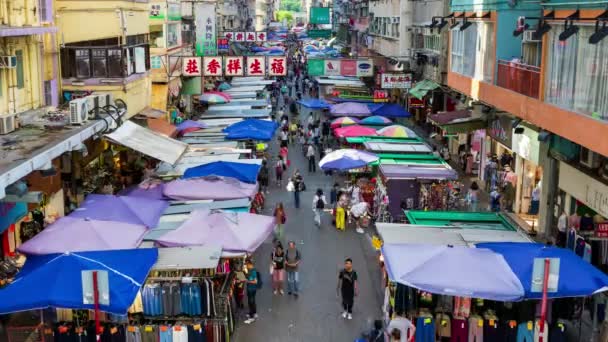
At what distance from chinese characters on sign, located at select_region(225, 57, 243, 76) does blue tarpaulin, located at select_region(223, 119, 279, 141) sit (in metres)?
5.72

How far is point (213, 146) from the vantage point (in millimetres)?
27281

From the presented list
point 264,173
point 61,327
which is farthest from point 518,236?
point 264,173

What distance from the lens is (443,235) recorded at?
15320 millimetres

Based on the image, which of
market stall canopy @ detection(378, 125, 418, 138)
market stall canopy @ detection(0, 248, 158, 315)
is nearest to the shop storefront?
market stall canopy @ detection(378, 125, 418, 138)

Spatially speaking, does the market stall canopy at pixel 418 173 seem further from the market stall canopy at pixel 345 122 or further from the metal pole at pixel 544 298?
the market stall canopy at pixel 345 122

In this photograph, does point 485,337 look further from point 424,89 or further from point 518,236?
point 424,89

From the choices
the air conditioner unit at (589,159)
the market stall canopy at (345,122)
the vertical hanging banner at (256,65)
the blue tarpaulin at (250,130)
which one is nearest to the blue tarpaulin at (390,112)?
the market stall canopy at (345,122)

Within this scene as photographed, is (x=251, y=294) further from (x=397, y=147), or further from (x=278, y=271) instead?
(x=397, y=147)

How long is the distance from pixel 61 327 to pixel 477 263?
6.99 metres

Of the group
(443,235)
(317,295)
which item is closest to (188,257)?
(317,295)

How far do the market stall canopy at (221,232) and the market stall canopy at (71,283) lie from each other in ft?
7.18

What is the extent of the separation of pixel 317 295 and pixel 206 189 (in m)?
4.57

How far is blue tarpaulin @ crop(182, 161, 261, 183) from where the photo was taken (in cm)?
2102

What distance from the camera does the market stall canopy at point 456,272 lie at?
38.9 ft
